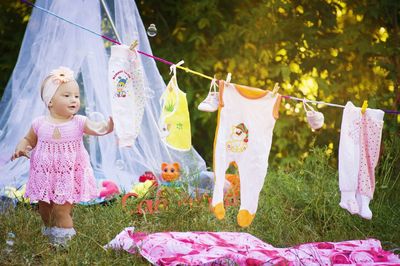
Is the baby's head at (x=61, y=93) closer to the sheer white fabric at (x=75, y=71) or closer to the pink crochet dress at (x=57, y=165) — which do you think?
the pink crochet dress at (x=57, y=165)

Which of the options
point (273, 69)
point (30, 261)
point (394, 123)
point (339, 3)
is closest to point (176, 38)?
point (273, 69)

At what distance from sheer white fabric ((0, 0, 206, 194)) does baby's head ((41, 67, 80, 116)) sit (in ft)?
3.69

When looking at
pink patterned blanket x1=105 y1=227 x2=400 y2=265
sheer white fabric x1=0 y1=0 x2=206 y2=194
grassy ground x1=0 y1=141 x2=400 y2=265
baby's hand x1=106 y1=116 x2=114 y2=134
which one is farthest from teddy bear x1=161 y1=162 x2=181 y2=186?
baby's hand x1=106 y1=116 x2=114 y2=134

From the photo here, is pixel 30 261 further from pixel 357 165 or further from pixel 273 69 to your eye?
pixel 273 69

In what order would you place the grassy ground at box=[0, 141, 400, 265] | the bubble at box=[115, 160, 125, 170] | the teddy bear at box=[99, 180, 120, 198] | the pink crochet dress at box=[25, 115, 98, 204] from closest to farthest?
the grassy ground at box=[0, 141, 400, 265]
the pink crochet dress at box=[25, 115, 98, 204]
the teddy bear at box=[99, 180, 120, 198]
the bubble at box=[115, 160, 125, 170]

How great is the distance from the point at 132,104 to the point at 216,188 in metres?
0.64

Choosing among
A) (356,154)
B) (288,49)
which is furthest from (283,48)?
(356,154)

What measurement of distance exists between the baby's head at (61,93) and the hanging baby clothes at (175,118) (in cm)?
52

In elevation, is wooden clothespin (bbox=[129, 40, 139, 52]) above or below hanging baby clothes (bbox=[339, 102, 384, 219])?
above

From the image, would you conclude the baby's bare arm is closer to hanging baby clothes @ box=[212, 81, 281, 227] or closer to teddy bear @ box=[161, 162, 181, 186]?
hanging baby clothes @ box=[212, 81, 281, 227]

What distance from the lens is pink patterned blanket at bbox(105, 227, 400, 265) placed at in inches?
126

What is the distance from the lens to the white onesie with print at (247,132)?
3520 millimetres

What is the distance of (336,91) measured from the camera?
617cm

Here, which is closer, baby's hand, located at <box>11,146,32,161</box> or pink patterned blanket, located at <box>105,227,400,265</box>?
pink patterned blanket, located at <box>105,227,400,265</box>
